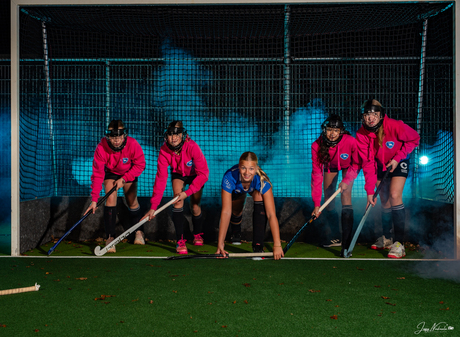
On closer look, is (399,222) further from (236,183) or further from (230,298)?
(230,298)

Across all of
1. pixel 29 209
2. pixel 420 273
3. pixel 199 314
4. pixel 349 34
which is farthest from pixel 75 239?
pixel 349 34

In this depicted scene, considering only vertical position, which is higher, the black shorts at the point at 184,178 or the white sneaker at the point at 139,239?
the black shorts at the point at 184,178

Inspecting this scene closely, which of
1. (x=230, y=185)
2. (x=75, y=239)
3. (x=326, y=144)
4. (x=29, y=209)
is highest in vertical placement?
(x=326, y=144)

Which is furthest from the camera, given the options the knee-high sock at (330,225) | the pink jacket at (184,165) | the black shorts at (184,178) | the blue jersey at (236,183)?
the knee-high sock at (330,225)

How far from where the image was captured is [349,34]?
19.8 ft

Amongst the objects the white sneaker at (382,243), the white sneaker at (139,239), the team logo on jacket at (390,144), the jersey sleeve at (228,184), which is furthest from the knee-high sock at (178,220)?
the team logo on jacket at (390,144)

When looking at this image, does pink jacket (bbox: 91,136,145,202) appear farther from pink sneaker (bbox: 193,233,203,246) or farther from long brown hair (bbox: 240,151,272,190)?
long brown hair (bbox: 240,151,272,190)

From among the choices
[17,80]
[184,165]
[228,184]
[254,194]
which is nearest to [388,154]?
[254,194]

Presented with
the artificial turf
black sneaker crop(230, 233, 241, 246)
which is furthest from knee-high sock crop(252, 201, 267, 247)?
black sneaker crop(230, 233, 241, 246)

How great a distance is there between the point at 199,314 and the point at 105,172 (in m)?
2.59

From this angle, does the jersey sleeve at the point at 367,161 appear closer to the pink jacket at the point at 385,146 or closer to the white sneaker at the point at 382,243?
the pink jacket at the point at 385,146

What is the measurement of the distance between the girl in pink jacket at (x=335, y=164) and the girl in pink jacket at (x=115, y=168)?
171 centimetres

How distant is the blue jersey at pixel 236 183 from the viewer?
365cm

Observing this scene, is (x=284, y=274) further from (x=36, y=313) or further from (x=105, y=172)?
(x=105, y=172)
